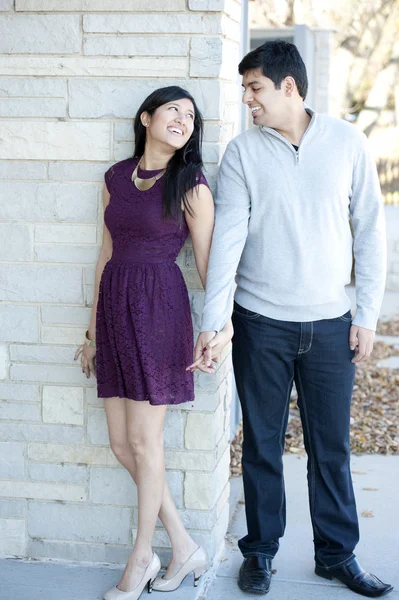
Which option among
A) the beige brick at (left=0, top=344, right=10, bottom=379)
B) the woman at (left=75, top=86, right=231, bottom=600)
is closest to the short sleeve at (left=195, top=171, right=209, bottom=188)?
the woman at (left=75, top=86, right=231, bottom=600)

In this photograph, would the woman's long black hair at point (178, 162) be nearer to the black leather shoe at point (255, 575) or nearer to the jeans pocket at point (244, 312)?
the jeans pocket at point (244, 312)

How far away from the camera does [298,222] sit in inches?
122

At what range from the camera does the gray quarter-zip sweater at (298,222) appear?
309cm

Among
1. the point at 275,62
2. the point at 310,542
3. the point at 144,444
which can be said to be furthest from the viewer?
the point at 310,542

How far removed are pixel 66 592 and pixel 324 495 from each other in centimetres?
101

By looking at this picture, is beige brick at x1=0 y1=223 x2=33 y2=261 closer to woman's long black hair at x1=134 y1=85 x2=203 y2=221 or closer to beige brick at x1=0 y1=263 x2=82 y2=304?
beige brick at x1=0 y1=263 x2=82 y2=304

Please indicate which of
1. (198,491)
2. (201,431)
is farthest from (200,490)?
(201,431)

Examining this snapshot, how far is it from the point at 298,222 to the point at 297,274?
0.18m

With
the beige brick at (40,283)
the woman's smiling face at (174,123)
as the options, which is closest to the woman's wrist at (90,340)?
the beige brick at (40,283)

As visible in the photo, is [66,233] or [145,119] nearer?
[145,119]

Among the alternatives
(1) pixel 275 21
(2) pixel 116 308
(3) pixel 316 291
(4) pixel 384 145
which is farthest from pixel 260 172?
(4) pixel 384 145

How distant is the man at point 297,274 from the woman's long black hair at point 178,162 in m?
0.12

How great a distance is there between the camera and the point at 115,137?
3324mm

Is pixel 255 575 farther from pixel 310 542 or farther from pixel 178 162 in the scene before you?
pixel 178 162
